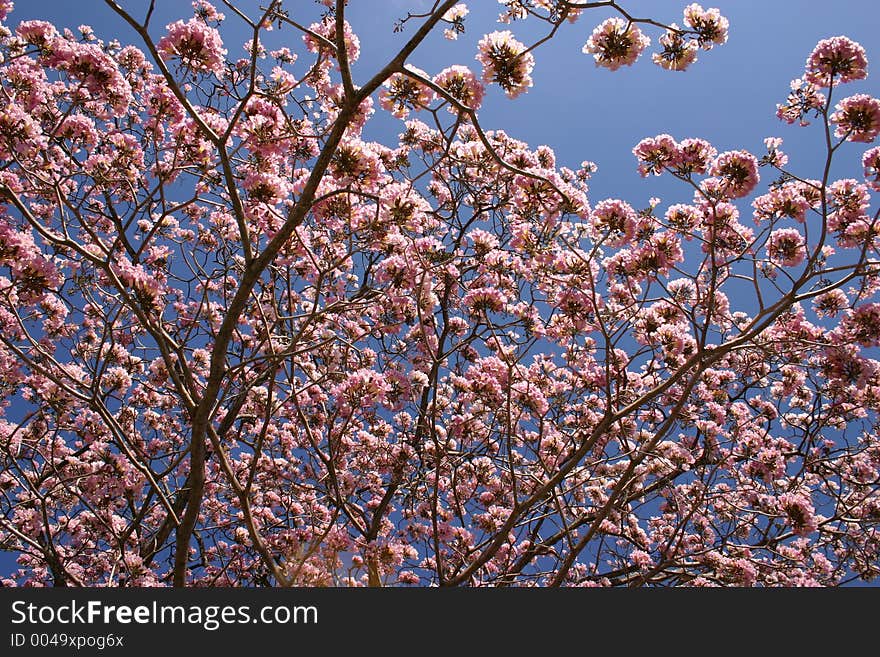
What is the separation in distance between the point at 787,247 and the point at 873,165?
76 cm

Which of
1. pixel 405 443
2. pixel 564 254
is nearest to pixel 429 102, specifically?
pixel 564 254

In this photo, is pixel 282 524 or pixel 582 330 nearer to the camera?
pixel 582 330

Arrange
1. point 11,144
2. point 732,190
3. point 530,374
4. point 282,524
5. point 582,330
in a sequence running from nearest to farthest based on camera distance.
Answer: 1. point 11,144
2. point 732,190
3. point 582,330
4. point 530,374
5. point 282,524

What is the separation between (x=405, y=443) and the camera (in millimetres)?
5836

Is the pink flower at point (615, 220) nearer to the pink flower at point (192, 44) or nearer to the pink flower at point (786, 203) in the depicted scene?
the pink flower at point (786, 203)

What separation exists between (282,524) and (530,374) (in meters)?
3.50

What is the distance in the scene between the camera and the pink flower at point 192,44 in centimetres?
342

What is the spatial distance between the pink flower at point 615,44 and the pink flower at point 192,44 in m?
2.39

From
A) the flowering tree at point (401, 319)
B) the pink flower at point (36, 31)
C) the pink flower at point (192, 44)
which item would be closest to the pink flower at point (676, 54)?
the flowering tree at point (401, 319)

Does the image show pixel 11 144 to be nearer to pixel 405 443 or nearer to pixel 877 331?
pixel 405 443

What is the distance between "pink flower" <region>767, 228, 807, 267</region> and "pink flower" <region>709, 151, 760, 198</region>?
0.60 metres

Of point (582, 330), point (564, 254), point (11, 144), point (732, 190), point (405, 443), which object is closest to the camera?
point (11, 144)

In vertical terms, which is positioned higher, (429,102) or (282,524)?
(429,102)

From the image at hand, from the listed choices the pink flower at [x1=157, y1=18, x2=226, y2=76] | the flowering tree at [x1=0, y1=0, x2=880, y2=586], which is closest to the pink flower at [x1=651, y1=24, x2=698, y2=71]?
the flowering tree at [x1=0, y1=0, x2=880, y2=586]
